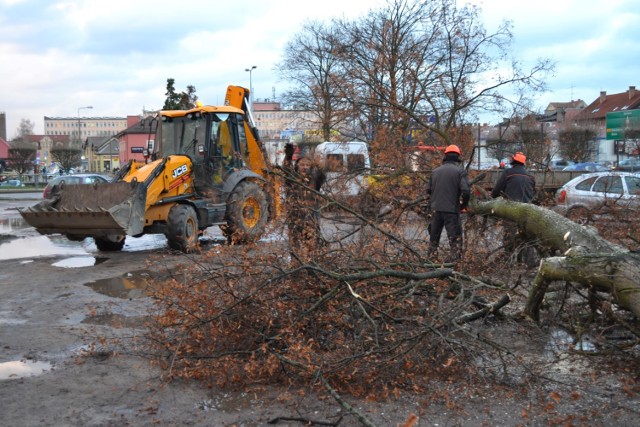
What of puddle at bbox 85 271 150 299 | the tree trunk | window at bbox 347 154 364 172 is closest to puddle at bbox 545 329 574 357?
the tree trunk

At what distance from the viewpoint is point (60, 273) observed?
9.64m

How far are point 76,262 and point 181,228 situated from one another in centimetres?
190

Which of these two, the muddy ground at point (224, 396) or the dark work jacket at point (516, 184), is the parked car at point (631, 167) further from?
the muddy ground at point (224, 396)

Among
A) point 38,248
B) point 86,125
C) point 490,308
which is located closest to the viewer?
point 490,308

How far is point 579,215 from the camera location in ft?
25.1

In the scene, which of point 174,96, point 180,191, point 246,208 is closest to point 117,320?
point 180,191

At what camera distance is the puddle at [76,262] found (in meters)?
10.5

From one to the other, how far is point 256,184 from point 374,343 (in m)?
8.39

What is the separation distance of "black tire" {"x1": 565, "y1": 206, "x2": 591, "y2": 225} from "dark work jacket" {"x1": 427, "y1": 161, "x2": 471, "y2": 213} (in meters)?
1.25

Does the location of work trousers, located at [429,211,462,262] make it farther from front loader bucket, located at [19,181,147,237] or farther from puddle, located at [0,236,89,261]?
puddle, located at [0,236,89,261]

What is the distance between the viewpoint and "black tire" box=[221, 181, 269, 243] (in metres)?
12.1

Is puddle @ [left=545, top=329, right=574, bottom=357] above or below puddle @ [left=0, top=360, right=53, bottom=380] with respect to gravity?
above

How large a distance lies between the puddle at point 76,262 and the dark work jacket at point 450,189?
6041 mm

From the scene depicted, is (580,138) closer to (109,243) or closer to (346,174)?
(109,243)
